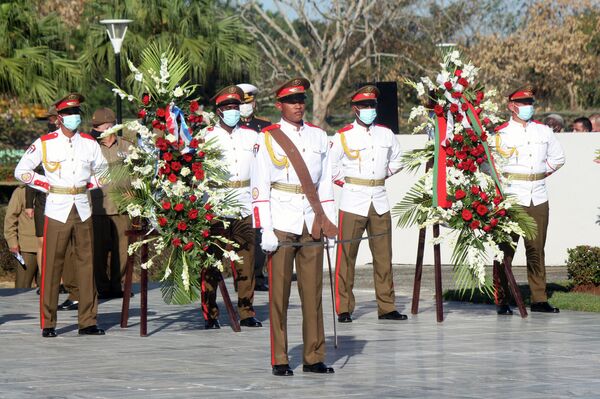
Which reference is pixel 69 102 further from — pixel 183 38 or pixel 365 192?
pixel 183 38

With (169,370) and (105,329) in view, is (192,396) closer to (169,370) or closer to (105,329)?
(169,370)

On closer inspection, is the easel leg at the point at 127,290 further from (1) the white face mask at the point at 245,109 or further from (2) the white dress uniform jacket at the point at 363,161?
(1) the white face mask at the point at 245,109

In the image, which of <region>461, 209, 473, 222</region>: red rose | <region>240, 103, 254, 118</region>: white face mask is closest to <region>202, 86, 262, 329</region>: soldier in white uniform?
<region>240, 103, 254, 118</region>: white face mask

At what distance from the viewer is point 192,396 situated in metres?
9.27

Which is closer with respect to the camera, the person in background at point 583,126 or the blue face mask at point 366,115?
the blue face mask at point 366,115

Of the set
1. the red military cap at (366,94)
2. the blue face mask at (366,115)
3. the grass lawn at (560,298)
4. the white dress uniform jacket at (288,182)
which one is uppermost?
the red military cap at (366,94)

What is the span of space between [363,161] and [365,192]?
305mm

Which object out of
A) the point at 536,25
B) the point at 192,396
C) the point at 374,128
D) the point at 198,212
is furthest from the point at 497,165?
the point at 536,25

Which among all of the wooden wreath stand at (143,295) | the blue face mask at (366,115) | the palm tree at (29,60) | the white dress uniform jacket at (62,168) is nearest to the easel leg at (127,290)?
the wooden wreath stand at (143,295)

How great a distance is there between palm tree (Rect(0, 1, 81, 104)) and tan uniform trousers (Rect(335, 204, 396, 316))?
10878mm

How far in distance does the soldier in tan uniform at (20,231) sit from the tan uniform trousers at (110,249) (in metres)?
1.58

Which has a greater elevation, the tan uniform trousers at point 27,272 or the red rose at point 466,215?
the red rose at point 466,215

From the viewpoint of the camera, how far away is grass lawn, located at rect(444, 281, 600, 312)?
14.6m

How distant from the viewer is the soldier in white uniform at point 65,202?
510 inches
